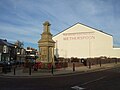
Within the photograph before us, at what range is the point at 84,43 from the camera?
225ft

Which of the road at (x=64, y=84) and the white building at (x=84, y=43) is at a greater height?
the white building at (x=84, y=43)

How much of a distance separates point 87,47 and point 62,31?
11.7m

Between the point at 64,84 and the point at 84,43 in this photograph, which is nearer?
the point at 64,84

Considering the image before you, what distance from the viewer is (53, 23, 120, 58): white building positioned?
66000 mm

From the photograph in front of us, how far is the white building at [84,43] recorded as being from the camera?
66.0 meters

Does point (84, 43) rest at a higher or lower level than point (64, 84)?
higher

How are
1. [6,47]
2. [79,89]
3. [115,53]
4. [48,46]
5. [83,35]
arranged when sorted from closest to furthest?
[79,89] < [48,46] < [115,53] < [83,35] < [6,47]

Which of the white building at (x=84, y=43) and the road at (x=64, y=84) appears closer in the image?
the road at (x=64, y=84)

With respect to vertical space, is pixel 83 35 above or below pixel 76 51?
above

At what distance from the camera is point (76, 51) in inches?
2734

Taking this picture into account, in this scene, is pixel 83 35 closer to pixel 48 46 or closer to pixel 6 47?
pixel 6 47

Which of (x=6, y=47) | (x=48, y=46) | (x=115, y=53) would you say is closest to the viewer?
(x=48, y=46)

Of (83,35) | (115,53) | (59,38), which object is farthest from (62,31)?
(115,53)

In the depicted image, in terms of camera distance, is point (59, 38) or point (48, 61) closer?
point (48, 61)
